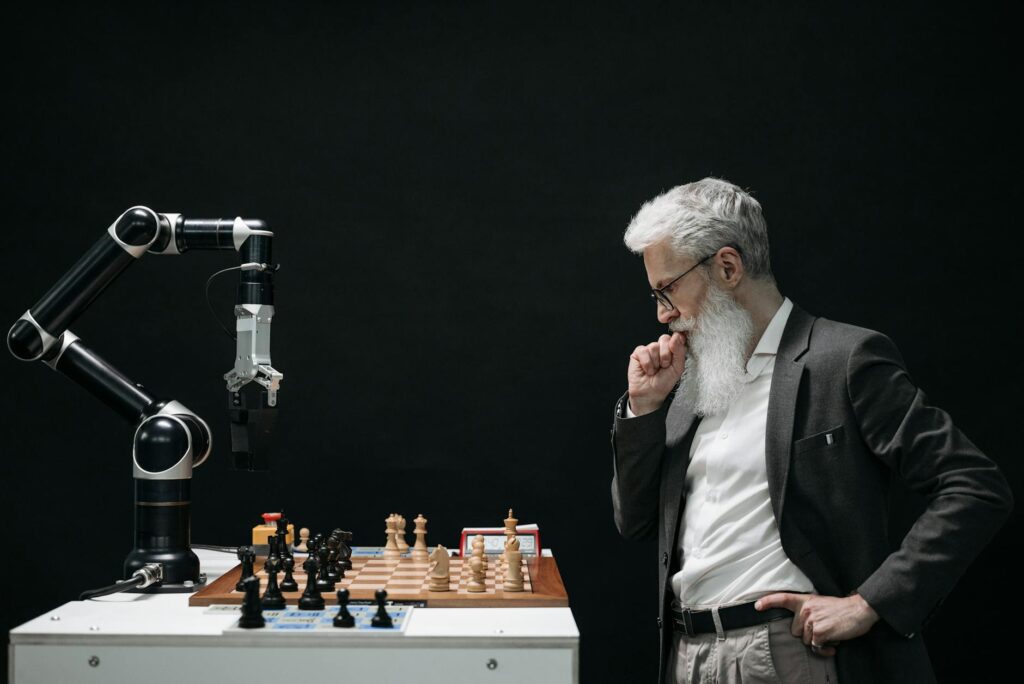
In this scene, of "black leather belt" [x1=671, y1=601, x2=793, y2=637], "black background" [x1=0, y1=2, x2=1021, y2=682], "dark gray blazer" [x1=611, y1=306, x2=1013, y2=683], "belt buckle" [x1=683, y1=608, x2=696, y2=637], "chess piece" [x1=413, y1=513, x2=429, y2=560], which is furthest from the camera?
"black background" [x1=0, y1=2, x2=1021, y2=682]

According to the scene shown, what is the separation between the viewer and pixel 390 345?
A: 3438 mm

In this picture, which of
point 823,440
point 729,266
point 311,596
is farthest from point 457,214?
point 823,440

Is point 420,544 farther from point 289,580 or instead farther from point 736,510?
point 736,510

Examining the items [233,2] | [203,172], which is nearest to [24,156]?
[203,172]

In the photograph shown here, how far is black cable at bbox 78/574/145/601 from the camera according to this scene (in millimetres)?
2311

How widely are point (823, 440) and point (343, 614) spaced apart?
1.08 m

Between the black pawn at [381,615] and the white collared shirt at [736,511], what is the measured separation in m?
0.67

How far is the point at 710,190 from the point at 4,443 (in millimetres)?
2639

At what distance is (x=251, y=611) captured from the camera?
202cm

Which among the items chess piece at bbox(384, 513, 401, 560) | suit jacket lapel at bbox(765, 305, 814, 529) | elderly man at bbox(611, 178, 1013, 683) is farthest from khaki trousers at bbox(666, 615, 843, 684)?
chess piece at bbox(384, 513, 401, 560)

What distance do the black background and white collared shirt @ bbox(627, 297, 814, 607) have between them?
1158mm

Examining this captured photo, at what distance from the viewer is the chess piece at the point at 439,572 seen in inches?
90.0

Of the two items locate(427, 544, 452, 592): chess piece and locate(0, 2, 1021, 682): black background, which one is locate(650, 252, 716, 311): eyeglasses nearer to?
locate(427, 544, 452, 592): chess piece

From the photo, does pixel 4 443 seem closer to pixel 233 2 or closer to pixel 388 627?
pixel 233 2
